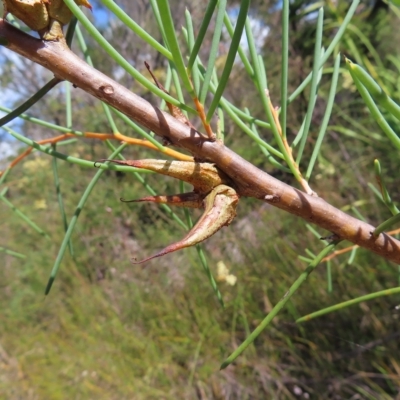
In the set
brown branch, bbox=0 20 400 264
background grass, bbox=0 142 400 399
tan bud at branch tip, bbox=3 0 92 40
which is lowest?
background grass, bbox=0 142 400 399

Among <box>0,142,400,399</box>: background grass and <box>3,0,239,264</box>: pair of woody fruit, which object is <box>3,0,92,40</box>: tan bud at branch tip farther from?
<box>0,142,400,399</box>: background grass

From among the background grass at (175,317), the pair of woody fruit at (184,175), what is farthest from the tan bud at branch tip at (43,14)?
the background grass at (175,317)

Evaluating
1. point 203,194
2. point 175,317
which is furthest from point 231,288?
point 203,194

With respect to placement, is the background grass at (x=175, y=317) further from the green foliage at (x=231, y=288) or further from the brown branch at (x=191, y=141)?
the brown branch at (x=191, y=141)

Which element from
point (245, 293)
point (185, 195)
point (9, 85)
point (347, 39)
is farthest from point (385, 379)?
point (9, 85)

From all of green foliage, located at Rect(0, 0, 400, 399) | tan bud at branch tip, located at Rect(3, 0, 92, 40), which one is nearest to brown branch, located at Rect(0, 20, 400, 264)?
tan bud at branch tip, located at Rect(3, 0, 92, 40)

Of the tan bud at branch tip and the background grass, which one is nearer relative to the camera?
the tan bud at branch tip

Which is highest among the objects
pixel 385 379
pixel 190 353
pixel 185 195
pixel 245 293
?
pixel 185 195

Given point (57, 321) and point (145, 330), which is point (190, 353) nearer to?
point (145, 330)
